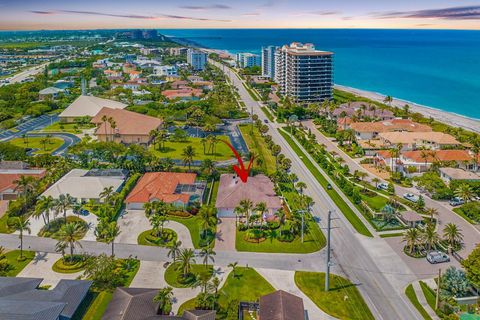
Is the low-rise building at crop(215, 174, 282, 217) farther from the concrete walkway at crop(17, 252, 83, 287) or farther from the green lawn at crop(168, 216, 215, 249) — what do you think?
the concrete walkway at crop(17, 252, 83, 287)

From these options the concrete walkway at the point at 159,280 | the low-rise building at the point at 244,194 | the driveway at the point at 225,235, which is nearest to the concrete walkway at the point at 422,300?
the concrete walkway at the point at 159,280

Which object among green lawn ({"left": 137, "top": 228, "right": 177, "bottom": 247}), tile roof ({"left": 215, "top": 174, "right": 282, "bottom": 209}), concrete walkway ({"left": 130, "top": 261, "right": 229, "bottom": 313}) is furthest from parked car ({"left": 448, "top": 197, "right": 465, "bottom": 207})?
green lawn ({"left": 137, "top": 228, "right": 177, "bottom": 247})

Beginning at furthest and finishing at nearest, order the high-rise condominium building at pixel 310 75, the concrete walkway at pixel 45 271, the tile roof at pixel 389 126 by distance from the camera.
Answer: the high-rise condominium building at pixel 310 75 < the tile roof at pixel 389 126 < the concrete walkway at pixel 45 271

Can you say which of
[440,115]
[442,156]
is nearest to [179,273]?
[442,156]

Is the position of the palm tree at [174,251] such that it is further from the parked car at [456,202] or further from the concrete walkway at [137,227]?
the parked car at [456,202]

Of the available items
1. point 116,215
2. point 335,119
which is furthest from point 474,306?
point 335,119

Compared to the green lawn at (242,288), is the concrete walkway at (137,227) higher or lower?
higher
